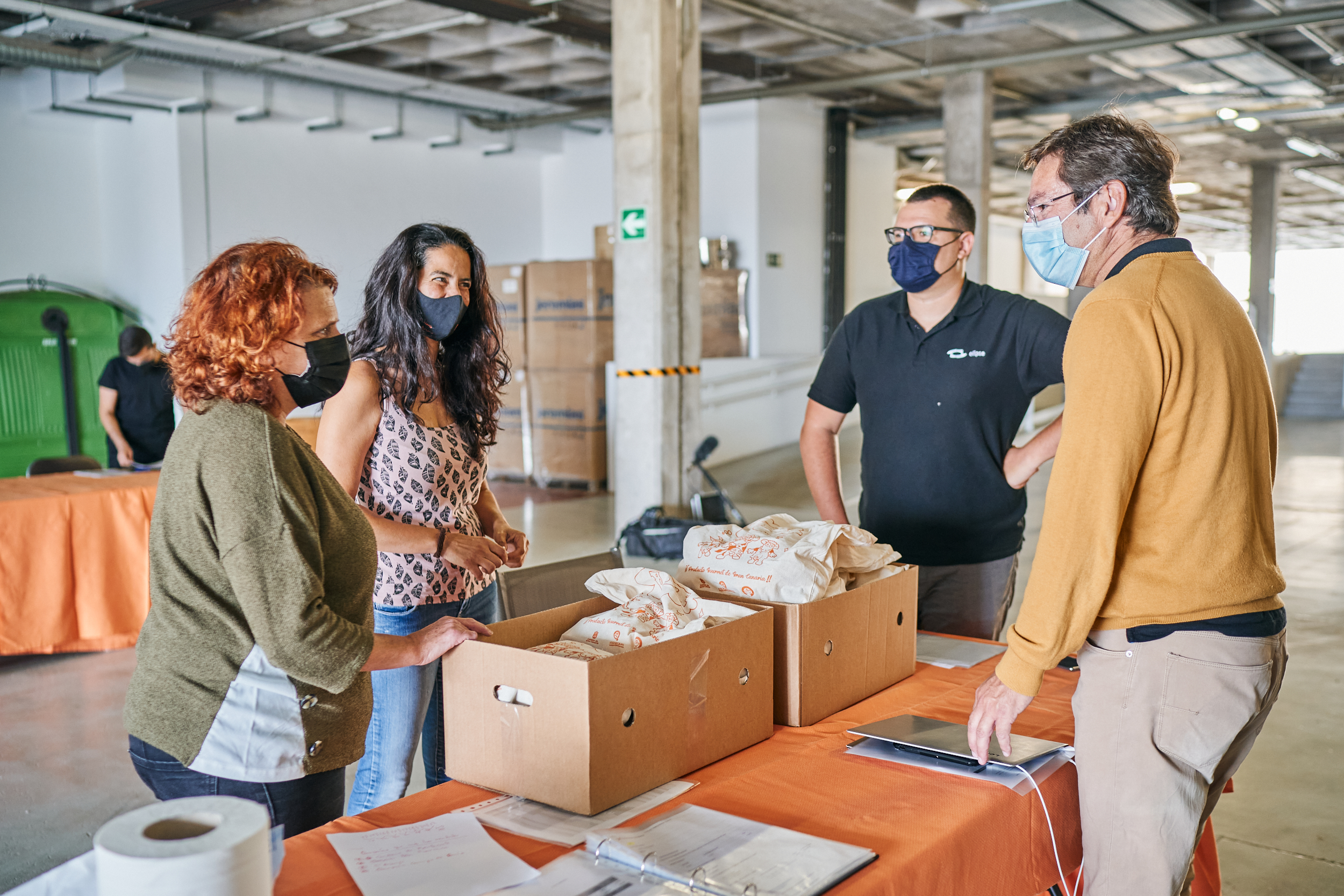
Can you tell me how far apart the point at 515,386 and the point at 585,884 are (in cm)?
836

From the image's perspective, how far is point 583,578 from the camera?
7.93 feet

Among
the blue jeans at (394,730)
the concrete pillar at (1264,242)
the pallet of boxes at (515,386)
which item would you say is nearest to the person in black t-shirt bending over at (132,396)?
the pallet of boxes at (515,386)

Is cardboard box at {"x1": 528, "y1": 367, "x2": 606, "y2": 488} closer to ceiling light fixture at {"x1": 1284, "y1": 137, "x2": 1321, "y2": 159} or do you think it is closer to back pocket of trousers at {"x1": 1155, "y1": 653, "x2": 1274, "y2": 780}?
back pocket of trousers at {"x1": 1155, "y1": 653, "x2": 1274, "y2": 780}

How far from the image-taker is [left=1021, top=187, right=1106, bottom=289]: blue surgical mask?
1.53 m

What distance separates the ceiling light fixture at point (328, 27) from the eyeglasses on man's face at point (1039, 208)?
7.08 metres

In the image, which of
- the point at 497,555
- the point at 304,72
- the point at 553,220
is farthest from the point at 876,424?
the point at 553,220

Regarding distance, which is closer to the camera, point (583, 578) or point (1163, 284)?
point (1163, 284)

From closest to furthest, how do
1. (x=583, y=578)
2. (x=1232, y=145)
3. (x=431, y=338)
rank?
1. (x=431, y=338)
2. (x=583, y=578)
3. (x=1232, y=145)

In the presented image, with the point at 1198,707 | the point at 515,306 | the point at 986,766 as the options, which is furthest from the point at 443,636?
the point at 515,306

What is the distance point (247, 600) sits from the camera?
1.31 metres

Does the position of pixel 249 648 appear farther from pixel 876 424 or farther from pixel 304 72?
pixel 304 72

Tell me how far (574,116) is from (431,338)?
8532mm

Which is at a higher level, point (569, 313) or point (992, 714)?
point (569, 313)

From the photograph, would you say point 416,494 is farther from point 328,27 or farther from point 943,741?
point 328,27
